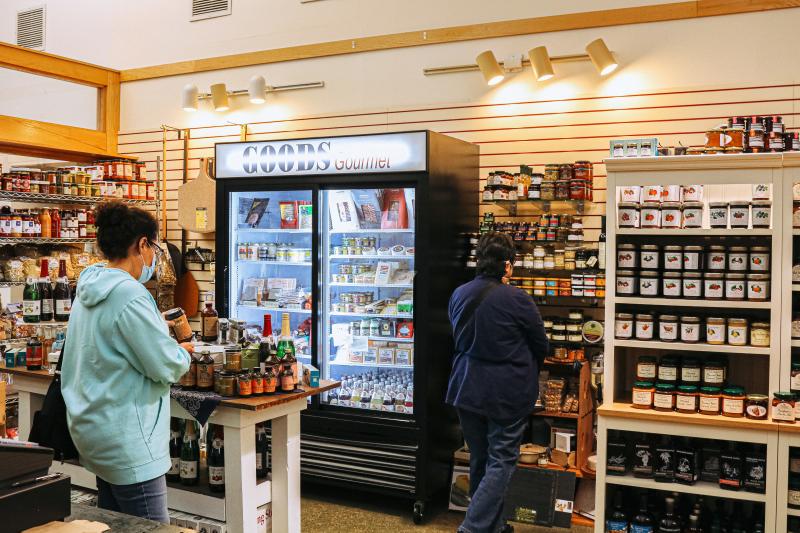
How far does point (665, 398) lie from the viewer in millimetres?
3959

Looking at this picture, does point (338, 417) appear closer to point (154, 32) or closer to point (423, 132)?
point (423, 132)

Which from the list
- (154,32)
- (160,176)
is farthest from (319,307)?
(154,32)

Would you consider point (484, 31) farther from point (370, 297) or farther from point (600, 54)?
point (370, 297)

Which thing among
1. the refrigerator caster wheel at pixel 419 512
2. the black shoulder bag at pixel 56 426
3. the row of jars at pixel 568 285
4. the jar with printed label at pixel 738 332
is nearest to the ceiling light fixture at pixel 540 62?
the row of jars at pixel 568 285

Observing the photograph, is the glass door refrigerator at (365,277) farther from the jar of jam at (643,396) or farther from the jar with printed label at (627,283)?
the jar of jam at (643,396)

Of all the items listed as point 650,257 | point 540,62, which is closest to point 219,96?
point 540,62

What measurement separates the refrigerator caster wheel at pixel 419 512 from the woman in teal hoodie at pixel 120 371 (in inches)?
90.9

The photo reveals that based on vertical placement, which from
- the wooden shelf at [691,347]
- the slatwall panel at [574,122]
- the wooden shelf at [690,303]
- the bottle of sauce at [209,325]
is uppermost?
the slatwall panel at [574,122]

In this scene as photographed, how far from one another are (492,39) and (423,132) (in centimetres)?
135

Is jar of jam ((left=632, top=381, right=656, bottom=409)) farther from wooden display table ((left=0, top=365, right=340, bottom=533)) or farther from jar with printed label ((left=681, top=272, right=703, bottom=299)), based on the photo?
wooden display table ((left=0, top=365, right=340, bottom=533))

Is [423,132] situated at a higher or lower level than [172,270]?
higher

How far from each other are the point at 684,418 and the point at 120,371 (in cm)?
274

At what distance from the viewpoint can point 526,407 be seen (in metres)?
4.16

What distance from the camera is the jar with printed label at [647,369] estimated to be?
406 cm
